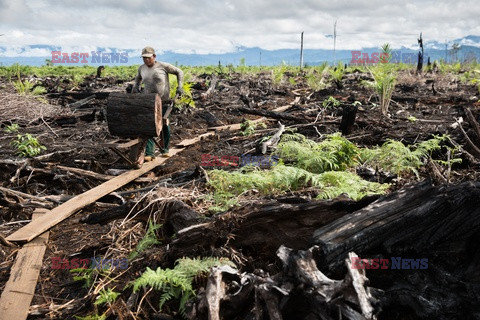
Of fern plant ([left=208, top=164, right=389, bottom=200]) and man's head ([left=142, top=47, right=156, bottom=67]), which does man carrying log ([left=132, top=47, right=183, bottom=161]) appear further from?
fern plant ([left=208, top=164, right=389, bottom=200])

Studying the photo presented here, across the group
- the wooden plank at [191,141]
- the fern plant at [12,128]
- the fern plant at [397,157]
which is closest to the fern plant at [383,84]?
the wooden plank at [191,141]

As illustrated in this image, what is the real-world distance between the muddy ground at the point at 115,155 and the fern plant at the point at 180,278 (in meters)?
0.14

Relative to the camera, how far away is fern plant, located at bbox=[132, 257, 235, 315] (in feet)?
8.97

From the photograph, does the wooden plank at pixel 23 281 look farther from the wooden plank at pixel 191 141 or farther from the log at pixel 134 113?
the wooden plank at pixel 191 141

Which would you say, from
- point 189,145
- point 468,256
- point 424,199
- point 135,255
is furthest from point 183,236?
point 189,145

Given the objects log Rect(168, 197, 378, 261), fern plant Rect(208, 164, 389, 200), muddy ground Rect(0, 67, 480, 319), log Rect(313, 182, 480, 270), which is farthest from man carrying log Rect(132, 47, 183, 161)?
log Rect(313, 182, 480, 270)

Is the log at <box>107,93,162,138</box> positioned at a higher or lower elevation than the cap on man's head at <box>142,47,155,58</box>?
lower

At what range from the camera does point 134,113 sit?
7.15m

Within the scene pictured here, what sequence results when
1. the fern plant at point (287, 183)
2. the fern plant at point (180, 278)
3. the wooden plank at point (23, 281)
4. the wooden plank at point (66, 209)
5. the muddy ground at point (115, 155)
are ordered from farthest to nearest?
the wooden plank at point (66, 209) < the fern plant at point (287, 183) < the muddy ground at point (115, 155) < the wooden plank at point (23, 281) < the fern plant at point (180, 278)

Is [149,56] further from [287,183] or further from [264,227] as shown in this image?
[264,227]

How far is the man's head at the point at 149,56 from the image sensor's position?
25.9 feet

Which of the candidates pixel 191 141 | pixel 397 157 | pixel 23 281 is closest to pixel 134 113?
pixel 191 141

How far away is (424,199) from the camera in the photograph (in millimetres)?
2688

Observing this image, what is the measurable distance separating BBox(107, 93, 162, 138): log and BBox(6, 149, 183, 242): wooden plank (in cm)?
79
